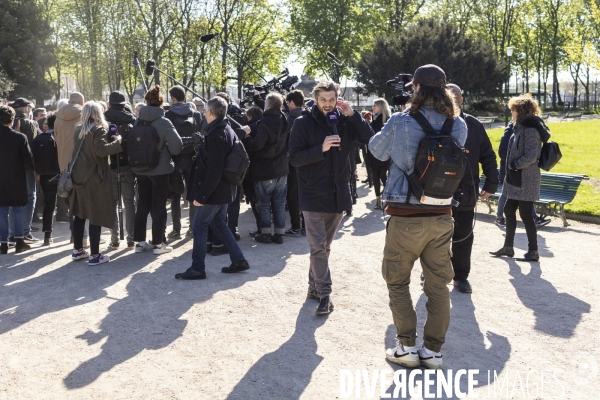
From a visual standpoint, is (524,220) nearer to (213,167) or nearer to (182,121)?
(213,167)

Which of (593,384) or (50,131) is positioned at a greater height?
(50,131)

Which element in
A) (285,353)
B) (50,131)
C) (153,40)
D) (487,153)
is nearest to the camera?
(285,353)

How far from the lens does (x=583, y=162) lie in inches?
663

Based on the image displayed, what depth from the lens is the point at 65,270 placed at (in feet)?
24.7

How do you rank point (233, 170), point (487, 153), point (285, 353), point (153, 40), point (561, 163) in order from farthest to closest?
point (153, 40) → point (561, 163) → point (233, 170) → point (487, 153) → point (285, 353)

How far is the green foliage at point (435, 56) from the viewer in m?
43.9

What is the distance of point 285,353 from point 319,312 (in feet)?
2.99

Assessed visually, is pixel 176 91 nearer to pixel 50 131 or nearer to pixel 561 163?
pixel 50 131

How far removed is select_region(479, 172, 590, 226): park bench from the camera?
33.0 feet

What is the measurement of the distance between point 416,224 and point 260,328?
1.78 meters

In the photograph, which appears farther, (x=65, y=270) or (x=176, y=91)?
(x=176, y=91)

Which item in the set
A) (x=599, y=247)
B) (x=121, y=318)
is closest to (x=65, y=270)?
(x=121, y=318)

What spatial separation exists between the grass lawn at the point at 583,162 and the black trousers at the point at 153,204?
22.7 feet

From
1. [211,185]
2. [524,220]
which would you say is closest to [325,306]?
[211,185]
